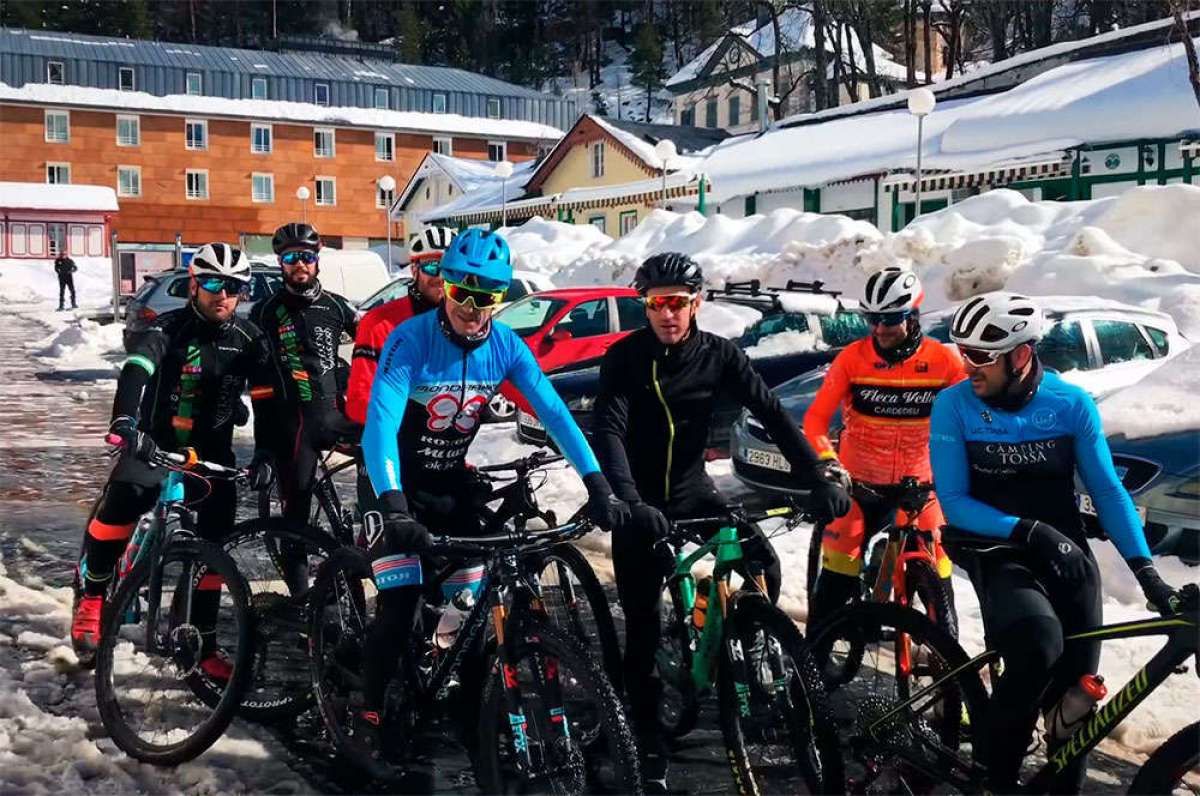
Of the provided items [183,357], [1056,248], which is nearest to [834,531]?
[183,357]

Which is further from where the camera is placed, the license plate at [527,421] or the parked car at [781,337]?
the parked car at [781,337]

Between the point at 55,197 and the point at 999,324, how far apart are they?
60740mm

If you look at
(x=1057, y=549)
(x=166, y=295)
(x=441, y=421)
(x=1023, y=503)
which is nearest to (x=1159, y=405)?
(x=1023, y=503)

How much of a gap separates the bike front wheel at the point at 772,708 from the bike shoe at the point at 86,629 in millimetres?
3266

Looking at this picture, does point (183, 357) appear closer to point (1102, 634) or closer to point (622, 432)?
point (622, 432)

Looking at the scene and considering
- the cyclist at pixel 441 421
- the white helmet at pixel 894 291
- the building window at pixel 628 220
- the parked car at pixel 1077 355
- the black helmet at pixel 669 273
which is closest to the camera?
the cyclist at pixel 441 421

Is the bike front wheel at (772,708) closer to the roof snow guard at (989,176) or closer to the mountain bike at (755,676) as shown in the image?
the mountain bike at (755,676)

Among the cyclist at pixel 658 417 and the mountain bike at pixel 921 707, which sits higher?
the cyclist at pixel 658 417

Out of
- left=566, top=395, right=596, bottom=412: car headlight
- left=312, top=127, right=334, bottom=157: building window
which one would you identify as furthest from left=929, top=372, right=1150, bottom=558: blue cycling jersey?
left=312, top=127, right=334, bottom=157: building window

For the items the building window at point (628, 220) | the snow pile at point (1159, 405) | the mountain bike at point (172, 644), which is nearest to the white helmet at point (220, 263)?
the mountain bike at point (172, 644)

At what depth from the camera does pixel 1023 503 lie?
4176mm

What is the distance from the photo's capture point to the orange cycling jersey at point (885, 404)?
5.64m

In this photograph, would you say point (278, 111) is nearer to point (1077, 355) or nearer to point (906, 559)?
point (1077, 355)

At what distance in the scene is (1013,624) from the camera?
3.84 metres
